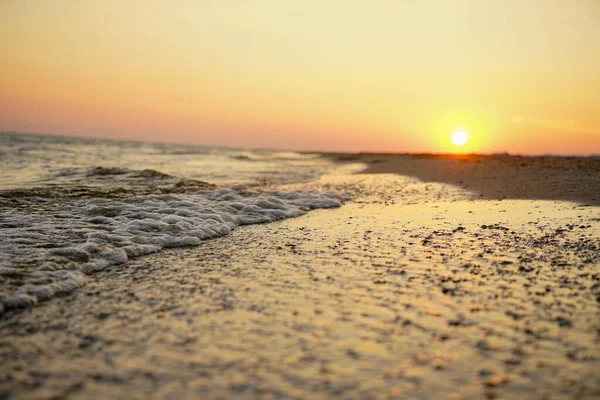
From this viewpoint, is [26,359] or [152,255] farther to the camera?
[152,255]

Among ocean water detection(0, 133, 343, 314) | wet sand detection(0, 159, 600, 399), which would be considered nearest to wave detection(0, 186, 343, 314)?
ocean water detection(0, 133, 343, 314)

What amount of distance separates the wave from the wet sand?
0.41 m

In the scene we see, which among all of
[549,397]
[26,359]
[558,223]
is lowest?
[26,359]

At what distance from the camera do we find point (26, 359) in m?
3.09

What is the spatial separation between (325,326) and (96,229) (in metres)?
5.44

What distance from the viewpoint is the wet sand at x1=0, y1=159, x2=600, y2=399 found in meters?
2.77

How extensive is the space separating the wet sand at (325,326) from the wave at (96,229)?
0.41m

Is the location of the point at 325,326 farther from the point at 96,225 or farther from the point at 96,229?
the point at 96,225

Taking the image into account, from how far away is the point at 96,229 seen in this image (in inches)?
293

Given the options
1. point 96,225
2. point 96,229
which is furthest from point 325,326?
point 96,225

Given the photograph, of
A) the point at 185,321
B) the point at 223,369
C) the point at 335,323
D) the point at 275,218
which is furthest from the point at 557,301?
the point at 275,218

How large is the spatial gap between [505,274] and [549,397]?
2.60 meters

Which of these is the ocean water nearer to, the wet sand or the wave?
the wave

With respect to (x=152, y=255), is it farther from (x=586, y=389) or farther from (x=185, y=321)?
(x=586, y=389)
